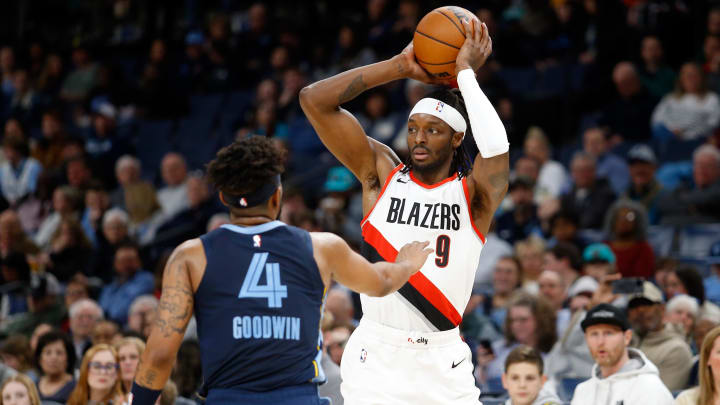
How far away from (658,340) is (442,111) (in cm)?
327

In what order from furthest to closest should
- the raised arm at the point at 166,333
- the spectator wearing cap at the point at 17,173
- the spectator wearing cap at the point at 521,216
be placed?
1. the spectator wearing cap at the point at 17,173
2. the spectator wearing cap at the point at 521,216
3. the raised arm at the point at 166,333

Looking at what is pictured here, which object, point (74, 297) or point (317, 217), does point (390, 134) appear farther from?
point (74, 297)

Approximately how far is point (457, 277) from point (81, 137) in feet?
37.8

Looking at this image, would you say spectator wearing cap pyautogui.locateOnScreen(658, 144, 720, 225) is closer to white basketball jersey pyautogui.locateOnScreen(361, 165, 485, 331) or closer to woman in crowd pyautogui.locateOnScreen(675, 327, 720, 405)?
woman in crowd pyautogui.locateOnScreen(675, 327, 720, 405)

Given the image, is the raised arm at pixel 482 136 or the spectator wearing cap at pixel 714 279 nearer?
the raised arm at pixel 482 136

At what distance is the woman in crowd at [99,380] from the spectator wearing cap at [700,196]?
5.79 m

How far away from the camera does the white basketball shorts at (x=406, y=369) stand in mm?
5391

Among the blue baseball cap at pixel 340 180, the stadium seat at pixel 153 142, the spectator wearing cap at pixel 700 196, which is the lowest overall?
the spectator wearing cap at pixel 700 196

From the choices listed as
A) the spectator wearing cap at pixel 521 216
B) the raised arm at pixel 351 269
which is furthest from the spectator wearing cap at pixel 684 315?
the raised arm at pixel 351 269

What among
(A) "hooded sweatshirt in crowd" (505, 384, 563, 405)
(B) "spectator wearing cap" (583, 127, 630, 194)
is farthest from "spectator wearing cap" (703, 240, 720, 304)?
(A) "hooded sweatshirt in crowd" (505, 384, 563, 405)

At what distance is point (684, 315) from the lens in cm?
845

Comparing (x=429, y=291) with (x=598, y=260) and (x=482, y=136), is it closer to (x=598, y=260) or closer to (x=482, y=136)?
(x=482, y=136)

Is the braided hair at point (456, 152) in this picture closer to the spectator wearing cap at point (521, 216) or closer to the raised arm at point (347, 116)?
the raised arm at point (347, 116)

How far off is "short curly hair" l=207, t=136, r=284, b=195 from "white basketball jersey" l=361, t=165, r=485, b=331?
47.6 inches
